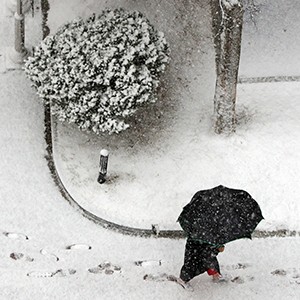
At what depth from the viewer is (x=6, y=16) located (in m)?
15.7

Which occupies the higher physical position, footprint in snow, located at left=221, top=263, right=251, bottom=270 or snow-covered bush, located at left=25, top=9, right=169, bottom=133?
snow-covered bush, located at left=25, top=9, right=169, bottom=133

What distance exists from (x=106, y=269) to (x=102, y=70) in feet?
9.42

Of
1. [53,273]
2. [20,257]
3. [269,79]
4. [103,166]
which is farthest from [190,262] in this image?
[269,79]

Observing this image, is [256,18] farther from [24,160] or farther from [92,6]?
[24,160]

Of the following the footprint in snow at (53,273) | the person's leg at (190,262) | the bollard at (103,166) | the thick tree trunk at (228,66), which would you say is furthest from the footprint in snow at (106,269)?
the thick tree trunk at (228,66)

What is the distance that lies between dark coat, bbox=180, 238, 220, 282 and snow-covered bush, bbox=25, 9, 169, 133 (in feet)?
8.23

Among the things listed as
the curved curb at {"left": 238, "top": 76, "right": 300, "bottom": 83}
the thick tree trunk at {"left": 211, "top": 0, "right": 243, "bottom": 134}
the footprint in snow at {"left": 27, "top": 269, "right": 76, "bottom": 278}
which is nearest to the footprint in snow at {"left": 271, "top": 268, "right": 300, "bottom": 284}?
the thick tree trunk at {"left": 211, "top": 0, "right": 243, "bottom": 134}

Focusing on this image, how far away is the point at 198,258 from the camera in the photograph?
37.9ft

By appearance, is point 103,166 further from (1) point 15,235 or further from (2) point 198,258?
(2) point 198,258

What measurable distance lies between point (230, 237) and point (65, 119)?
3.59 m

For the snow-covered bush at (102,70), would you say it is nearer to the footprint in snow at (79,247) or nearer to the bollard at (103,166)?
the bollard at (103,166)

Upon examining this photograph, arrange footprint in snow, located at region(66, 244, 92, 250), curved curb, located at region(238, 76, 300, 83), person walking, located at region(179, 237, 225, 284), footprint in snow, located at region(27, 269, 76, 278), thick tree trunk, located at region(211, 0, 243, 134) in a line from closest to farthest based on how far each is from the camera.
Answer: person walking, located at region(179, 237, 225, 284)
footprint in snow, located at region(27, 269, 76, 278)
footprint in snow, located at region(66, 244, 92, 250)
thick tree trunk, located at region(211, 0, 243, 134)
curved curb, located at region(238, 76, 300, 83)

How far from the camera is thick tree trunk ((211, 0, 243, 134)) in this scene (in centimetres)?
1265

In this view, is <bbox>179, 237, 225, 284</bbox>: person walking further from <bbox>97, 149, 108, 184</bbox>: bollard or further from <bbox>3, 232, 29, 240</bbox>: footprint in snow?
<bbox>3, 232, 29, 240</bbox>: footprint in snow
